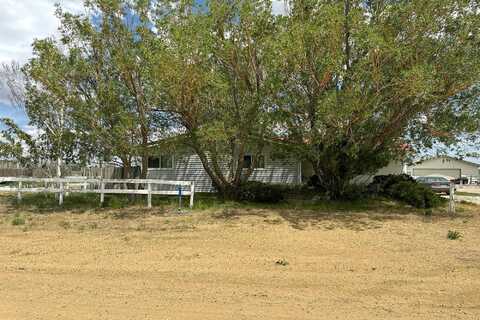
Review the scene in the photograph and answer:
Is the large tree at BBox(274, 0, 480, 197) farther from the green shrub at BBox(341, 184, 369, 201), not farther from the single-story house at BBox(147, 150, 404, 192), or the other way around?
the single-story house at BBox(147, 150, 404, 192)

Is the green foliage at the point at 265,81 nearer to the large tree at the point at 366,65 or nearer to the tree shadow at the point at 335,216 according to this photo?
the large tree at the point at 366,65

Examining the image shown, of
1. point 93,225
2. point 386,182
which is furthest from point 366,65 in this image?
point 93,225

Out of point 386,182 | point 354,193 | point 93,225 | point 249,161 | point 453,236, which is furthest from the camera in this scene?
point 249,161

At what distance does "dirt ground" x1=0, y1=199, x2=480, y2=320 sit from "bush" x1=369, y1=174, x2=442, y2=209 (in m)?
3.73

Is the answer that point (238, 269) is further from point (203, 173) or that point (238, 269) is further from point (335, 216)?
point (203, 173)

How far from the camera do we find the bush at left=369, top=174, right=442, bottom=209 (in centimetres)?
1722

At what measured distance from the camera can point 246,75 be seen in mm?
15117

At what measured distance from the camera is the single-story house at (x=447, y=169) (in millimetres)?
54969

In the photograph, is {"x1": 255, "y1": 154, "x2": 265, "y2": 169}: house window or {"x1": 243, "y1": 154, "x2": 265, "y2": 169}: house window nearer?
{"x1": 255, "y1": 154, "x2": 265, "y2": 169}: house window

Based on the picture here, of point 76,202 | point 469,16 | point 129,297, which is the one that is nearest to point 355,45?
point 469,16

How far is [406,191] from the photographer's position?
18.3 meters

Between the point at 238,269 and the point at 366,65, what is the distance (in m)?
7.90

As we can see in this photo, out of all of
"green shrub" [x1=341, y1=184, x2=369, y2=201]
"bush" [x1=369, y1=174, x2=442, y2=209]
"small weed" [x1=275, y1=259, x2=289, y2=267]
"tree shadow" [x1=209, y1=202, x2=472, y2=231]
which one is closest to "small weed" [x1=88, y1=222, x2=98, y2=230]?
"tree shadow" [x1=209, y1=202, x2=472, y2=231]

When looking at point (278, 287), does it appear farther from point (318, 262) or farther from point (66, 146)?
point (66, 146)
